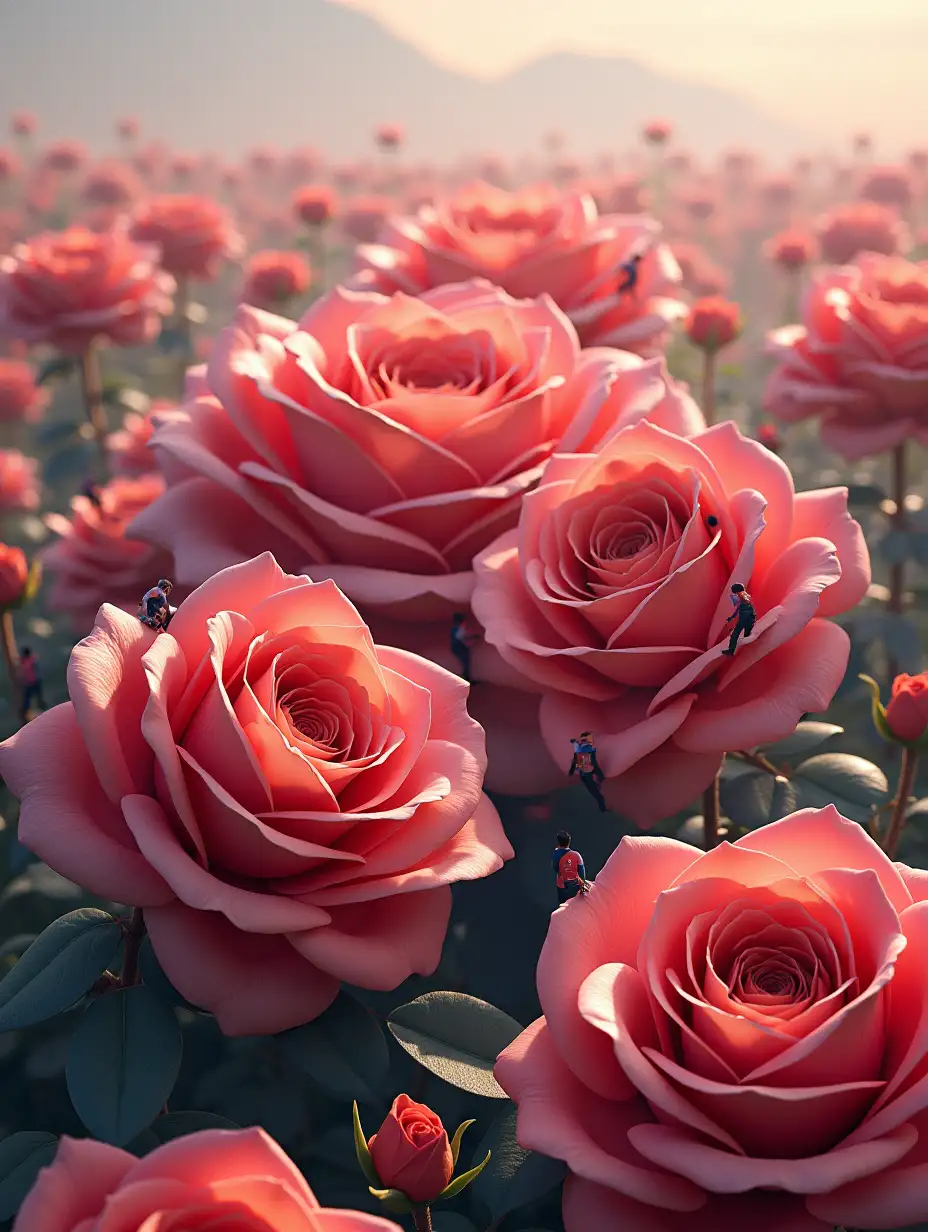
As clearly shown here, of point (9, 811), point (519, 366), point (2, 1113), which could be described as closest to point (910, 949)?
point (519, 366)

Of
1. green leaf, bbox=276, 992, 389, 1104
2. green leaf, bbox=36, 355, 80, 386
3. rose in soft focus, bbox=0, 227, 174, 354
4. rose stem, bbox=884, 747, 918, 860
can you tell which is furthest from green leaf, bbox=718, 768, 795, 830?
green leaf, bbox=36, 355, 80, 386

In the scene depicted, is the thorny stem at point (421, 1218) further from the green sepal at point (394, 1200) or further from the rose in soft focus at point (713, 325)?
the rose in soft focus at point (713, 325)

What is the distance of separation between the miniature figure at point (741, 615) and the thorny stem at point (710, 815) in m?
0.25

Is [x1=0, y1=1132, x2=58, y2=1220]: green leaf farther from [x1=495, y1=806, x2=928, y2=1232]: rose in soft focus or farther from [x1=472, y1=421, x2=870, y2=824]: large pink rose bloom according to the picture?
[x1=472, y1=421, x2=870, y2=824]: large pink rose bloom

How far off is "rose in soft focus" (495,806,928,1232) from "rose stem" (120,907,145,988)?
37 centimetres

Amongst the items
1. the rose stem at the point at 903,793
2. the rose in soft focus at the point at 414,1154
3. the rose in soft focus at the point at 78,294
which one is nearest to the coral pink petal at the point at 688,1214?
the rose in soft focus at the point at 414,1154

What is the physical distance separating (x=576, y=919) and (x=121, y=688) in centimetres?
43

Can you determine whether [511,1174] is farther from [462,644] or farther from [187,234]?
[187,234]

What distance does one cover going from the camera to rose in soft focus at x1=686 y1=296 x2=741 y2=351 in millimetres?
2625

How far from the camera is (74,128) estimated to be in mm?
8398

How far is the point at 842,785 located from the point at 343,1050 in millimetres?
652

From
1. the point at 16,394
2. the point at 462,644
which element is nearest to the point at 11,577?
the point at 462,644

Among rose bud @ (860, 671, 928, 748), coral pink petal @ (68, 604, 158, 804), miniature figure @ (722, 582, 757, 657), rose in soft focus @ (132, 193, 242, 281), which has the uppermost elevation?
miniature figure @ (722, 582, 757, 657)

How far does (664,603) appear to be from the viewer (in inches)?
44.6
